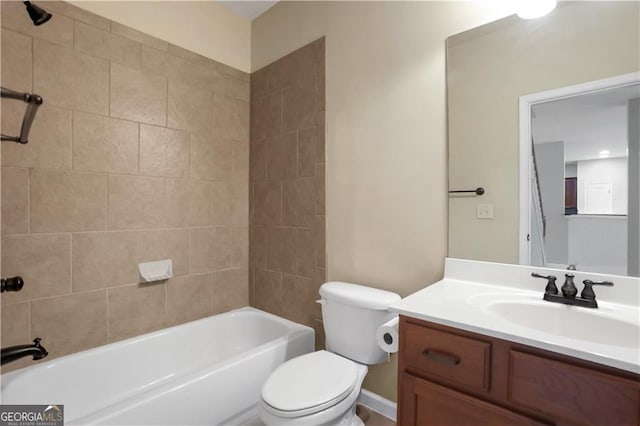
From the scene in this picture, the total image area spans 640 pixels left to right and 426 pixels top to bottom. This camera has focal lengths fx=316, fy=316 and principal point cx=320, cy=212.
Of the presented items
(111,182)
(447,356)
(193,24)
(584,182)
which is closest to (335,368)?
(447,356)

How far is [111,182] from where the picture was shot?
1.82m

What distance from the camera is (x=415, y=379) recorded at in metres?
1.05

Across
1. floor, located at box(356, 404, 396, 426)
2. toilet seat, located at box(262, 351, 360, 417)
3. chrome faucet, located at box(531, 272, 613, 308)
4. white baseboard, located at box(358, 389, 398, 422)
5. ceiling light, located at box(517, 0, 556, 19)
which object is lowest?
floor, located at box(356, 404, 396, 426)

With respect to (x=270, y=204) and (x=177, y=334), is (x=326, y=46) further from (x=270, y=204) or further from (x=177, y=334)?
(x=177, y=334)

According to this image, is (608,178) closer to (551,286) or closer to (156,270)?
(551,286)

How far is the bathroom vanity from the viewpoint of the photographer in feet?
2.48

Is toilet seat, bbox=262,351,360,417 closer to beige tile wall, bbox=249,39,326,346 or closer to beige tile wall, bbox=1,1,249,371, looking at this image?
beige tile wall, bbox=249,39,326,346

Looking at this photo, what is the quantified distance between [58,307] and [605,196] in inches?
100

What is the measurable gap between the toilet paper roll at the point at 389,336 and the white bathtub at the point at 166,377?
0.76 m

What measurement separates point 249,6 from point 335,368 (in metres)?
2.47

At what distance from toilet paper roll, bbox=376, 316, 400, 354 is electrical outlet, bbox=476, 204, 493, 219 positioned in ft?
2.05

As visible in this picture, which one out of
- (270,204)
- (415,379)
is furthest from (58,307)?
(415,379)

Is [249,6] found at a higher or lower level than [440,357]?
higher

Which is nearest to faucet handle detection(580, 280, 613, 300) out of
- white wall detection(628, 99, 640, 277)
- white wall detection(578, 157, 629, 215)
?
white wall detection(628, 99, 640, 277)
